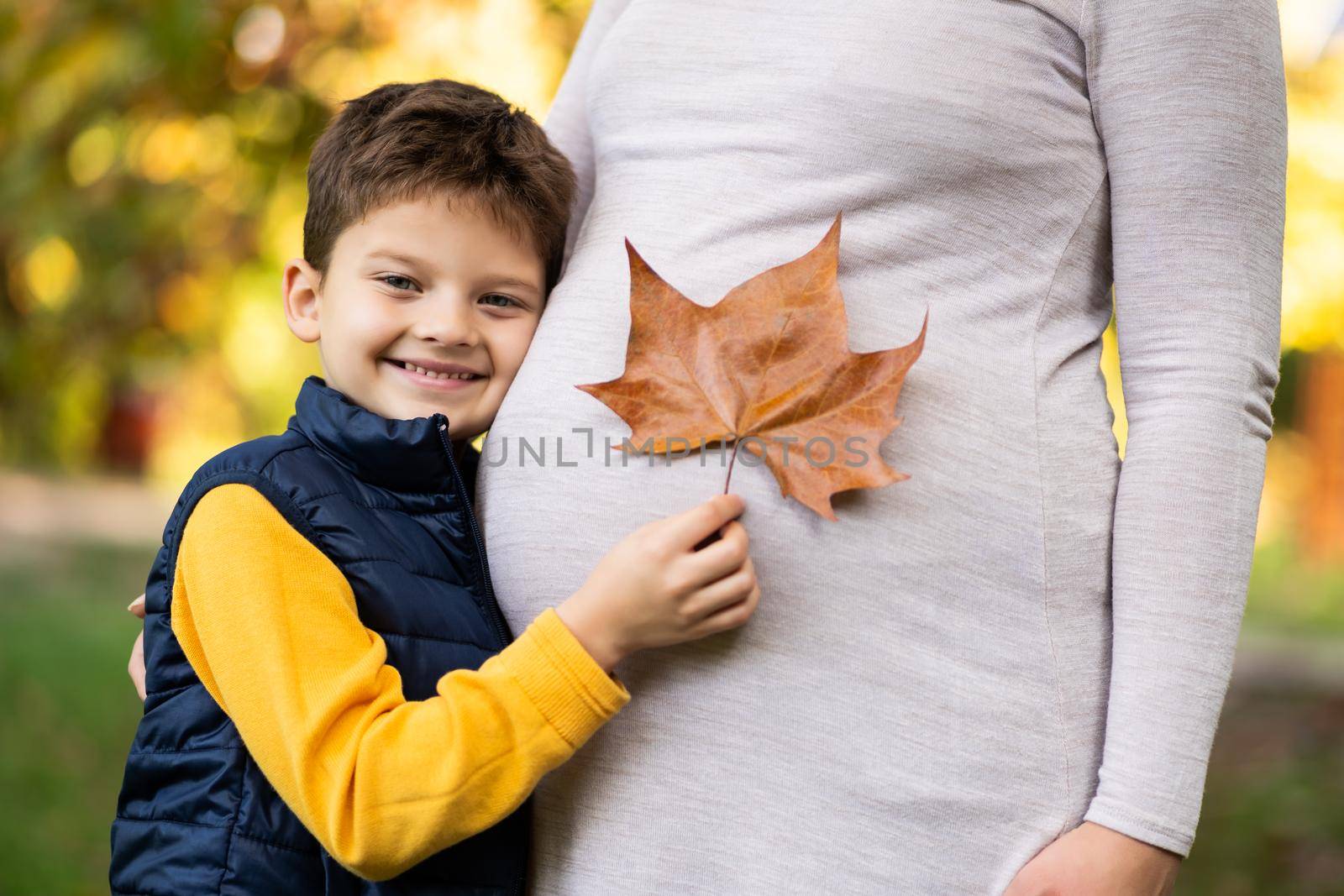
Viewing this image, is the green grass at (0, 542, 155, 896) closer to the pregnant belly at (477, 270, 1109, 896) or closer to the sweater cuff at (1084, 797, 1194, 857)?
the pregnant belly at (477, 270, 1109, 896)

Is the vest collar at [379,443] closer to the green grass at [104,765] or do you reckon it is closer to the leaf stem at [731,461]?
the leaf stem at [731,461]

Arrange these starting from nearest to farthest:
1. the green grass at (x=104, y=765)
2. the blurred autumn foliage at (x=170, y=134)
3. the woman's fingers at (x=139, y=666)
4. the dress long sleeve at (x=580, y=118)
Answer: the woman's fingers at (x=139, y=666)
the dress long sleeve at (x=580, y=118)
the blurred autumn foliage at (x=170, y=134)
the green grass at (x=104, y=765)

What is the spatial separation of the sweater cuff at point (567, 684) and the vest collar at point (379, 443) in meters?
0.26

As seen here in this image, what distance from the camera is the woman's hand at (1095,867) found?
1.07 meters

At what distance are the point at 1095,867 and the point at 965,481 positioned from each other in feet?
1.20

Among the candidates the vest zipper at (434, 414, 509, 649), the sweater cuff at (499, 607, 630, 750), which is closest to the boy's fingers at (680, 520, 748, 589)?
the sweater cuff at (499, 607, 630, 750)

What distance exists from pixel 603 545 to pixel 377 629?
0.23m

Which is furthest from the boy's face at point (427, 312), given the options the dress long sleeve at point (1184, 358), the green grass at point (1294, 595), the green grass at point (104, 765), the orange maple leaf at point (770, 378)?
the green grass at point (1294, 595)

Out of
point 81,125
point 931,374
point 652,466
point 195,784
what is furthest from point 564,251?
point 81,125

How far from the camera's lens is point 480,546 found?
4.14 ft

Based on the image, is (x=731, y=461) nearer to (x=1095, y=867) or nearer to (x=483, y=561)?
(x=483, y=561)

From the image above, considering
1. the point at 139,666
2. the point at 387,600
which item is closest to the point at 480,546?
the point at 387,600

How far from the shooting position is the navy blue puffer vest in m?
1.14

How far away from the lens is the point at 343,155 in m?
1.36
